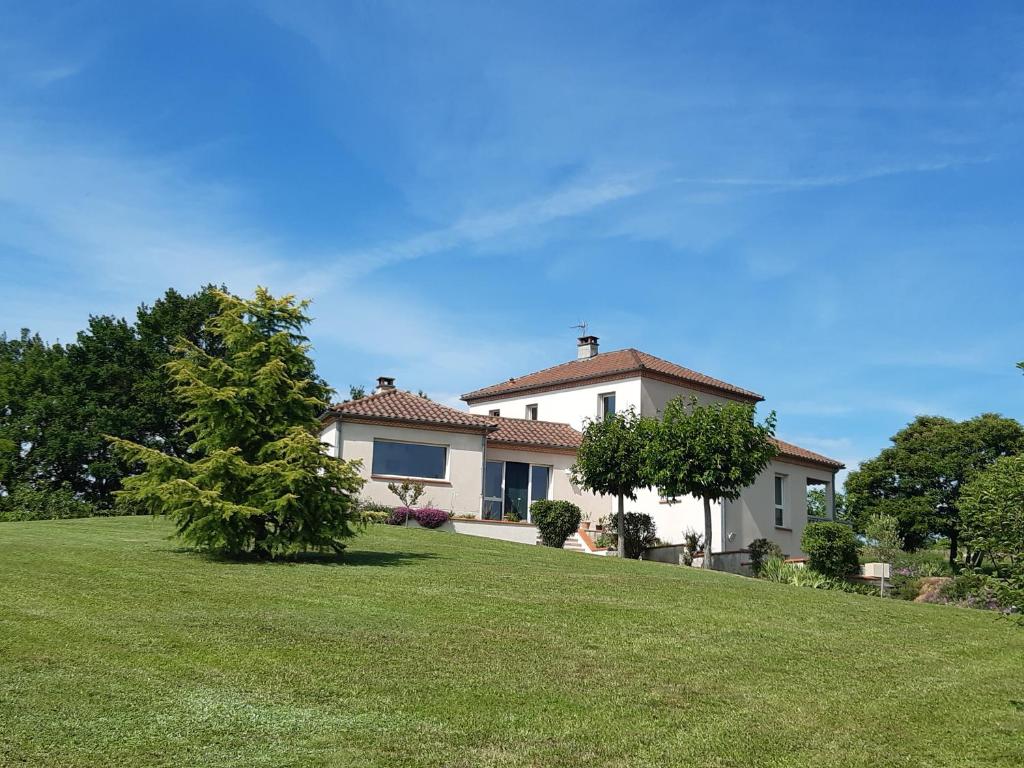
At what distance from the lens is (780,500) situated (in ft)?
124

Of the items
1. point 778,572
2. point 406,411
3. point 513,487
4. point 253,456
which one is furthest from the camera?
point 513,487

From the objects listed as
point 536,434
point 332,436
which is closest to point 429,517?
point 332,436

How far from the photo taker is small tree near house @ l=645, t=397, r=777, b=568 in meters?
24.8

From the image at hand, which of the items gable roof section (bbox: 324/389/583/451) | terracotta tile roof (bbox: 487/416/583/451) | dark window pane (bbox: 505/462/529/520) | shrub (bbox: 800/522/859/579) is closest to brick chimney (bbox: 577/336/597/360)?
terracotta tile roof (bbox: 487/416/583/451)

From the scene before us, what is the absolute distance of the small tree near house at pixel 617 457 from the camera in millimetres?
26250

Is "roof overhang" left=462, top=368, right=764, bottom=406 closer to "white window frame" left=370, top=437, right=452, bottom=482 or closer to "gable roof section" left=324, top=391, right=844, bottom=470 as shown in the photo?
"gable roof section" left=324, top=391, right=844, bottom=470

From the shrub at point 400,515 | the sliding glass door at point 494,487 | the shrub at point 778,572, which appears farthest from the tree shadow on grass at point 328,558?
the sliding glass door at point 494,487

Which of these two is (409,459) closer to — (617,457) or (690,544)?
(617,457)

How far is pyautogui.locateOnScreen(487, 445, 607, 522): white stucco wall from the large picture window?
2716 millimetres

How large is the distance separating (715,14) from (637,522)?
1701cm

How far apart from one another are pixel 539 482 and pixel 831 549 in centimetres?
1154

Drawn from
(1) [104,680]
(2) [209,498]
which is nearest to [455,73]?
(2) [209,498]

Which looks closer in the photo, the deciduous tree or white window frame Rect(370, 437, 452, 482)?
white window frame Rect(370, 437, 452, 482)

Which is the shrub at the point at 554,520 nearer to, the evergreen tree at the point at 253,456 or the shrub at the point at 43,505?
the evergreen tree at the point at 253,456
